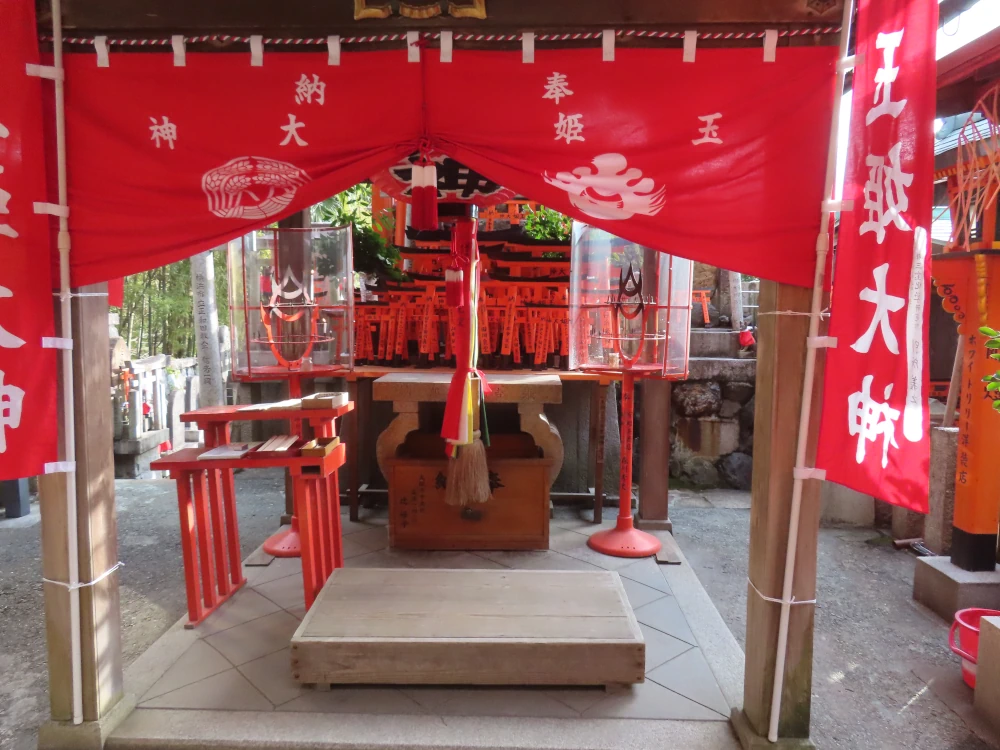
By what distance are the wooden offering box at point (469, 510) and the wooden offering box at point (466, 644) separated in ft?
5.00

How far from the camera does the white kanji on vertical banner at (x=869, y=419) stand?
8.13 ft

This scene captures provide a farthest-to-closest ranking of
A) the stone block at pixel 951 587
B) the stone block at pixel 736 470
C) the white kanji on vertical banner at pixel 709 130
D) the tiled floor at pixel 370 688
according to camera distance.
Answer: the stone block at pixel 736 470
the stone block at pixel 951 587
the tiled floor at pixel 370 688
the white kanji on vertical banner at pixel 709 130

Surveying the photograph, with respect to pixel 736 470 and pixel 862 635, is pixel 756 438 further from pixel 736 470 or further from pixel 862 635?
pixel 736 470

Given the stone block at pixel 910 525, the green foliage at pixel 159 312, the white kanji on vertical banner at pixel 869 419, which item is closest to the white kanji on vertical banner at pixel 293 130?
the white kanji on vertical banner at pixel 869 419

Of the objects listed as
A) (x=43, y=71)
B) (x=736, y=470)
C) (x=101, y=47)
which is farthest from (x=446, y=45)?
(x=736, y=470)

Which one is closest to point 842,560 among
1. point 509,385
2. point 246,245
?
point 509,385

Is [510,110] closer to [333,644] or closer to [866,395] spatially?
[866,395]

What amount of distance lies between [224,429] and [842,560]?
488 centimetres

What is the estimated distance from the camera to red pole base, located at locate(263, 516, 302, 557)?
4.80 meters

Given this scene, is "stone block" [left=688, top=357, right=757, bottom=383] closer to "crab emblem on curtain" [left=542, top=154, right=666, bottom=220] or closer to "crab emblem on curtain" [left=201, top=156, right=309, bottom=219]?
"crab emblem on curtain" [left=542, top=154, right=666, bottom=220]

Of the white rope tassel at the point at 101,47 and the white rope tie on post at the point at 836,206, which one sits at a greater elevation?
the white rope tassel at the point at 101,47

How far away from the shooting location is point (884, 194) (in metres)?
2.47

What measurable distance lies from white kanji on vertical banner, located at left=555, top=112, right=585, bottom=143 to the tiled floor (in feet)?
8.53

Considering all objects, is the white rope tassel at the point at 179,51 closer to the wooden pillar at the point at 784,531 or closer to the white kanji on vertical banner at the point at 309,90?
the white kanji on vertical banner at the point at 309,90
